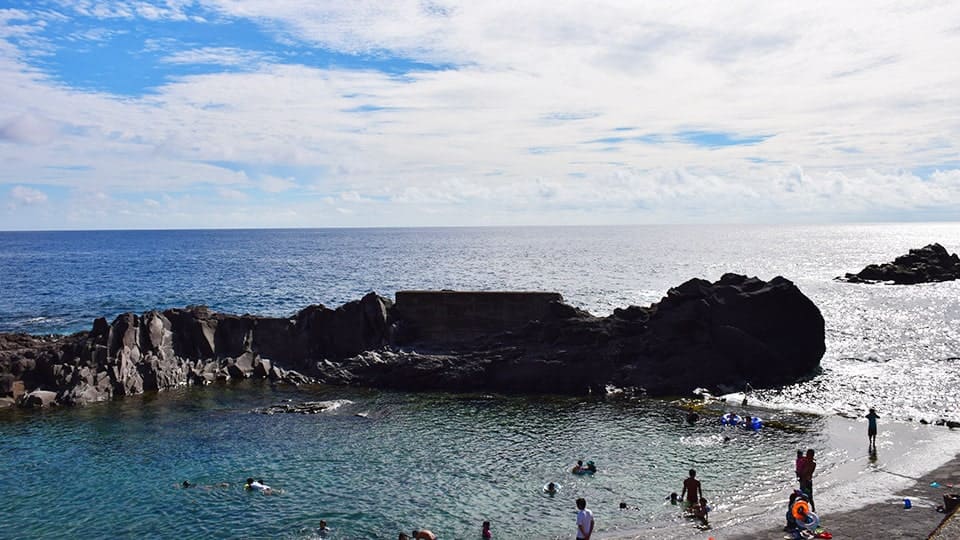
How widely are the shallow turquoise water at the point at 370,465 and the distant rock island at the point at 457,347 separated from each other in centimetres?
329

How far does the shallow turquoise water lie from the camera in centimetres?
2819

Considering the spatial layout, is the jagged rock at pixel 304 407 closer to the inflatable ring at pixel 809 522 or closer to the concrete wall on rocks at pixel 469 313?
the concrete wall on rocks at pixel 469 313

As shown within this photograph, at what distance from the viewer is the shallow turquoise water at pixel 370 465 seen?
2819 centimetres

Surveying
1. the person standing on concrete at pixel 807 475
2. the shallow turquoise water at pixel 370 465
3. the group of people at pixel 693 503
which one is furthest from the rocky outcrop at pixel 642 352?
the person standing on concrete at pixel 807 475

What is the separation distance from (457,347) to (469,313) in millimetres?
3052

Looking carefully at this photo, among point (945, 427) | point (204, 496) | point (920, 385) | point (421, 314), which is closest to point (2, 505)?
point (204, 496)

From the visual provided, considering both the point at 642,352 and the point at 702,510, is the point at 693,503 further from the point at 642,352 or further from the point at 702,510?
the point at 642,352

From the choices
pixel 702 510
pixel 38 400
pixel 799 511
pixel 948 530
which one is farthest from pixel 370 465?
pixel 38 400

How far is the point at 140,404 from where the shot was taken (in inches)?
1829

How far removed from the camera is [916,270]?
11906 centimetres

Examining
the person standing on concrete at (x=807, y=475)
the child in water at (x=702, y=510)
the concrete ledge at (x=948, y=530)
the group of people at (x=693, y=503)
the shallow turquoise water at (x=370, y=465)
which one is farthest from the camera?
the shallow turquoise water at (x=370, y=465)

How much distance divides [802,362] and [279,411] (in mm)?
37638

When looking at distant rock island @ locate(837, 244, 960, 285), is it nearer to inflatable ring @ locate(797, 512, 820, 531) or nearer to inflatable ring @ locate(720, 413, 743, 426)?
inflatable ring @ locate(720, 413, 743, 426)

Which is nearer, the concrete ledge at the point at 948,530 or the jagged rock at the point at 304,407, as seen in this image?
the concrete ledge at the point at 948,530
